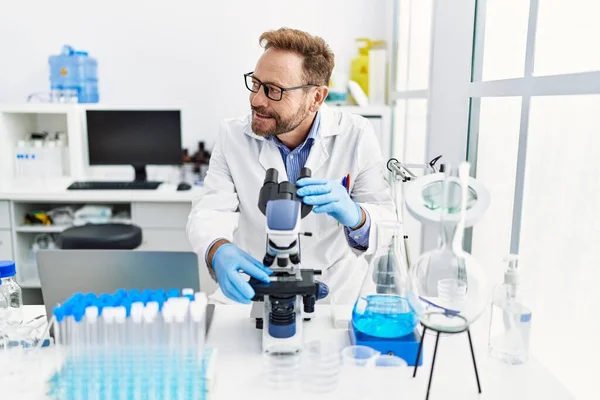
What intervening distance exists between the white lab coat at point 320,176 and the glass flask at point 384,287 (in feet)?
2.02

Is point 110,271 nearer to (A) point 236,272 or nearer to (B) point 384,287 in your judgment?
(A) point 236,272

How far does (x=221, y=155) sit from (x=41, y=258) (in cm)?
A: 77

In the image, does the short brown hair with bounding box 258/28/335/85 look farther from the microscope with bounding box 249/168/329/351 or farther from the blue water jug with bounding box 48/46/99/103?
the blue water jug with bounding box 48/46/99/103

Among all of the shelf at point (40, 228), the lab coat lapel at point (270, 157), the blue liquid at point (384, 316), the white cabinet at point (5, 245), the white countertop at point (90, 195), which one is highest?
the lab coat lapel at point (270, 157)

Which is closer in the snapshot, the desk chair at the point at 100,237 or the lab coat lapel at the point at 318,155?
the lab coat lapel at the point at 318,155

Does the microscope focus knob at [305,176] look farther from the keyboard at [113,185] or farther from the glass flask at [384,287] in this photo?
the keyboard at [113,185]

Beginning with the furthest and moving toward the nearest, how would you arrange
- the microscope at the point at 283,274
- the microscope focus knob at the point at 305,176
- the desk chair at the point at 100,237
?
the desk chair at the point at 100,237 → the microscope focus knob at the point at 305,176 → the microscope at the point at 283,274

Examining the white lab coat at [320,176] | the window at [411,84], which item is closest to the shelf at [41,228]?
the white lab coat at [320,176]

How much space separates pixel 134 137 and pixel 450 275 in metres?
2.83

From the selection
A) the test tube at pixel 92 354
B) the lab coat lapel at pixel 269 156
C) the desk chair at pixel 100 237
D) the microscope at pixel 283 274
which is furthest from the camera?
the desk chair at pixel 100 237

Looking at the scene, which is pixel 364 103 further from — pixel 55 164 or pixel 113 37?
pixel 55 164

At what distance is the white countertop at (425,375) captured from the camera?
36.9 inches

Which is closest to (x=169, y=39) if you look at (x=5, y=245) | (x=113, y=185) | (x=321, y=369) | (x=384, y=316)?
(x=113, y=185)

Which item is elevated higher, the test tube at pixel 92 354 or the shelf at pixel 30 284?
the test tube at pixel 92 354
